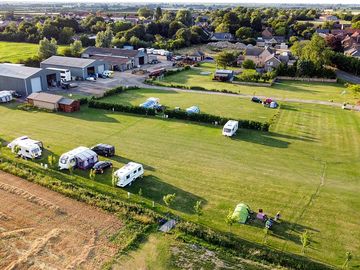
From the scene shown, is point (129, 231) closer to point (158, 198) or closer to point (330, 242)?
point (158, 198)

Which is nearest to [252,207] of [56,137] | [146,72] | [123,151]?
[123,151]

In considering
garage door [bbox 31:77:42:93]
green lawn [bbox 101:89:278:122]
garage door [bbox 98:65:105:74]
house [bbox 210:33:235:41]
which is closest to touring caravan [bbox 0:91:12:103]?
garage door [bbox 31:77:42:93]

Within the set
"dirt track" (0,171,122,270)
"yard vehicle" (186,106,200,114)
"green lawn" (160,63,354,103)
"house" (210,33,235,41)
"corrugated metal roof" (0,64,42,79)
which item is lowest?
"green lawn" (160,63,354,103)

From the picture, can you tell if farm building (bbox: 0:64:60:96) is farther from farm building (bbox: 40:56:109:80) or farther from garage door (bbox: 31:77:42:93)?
farm building (bbox: 40:56:109:80)

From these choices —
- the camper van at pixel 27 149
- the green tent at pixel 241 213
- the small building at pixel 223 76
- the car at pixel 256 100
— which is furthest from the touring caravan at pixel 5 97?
the green tent at pixel 241 213

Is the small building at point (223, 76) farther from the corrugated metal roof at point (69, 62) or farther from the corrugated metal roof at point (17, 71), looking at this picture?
the corrugated metal roof at point (17, 71)
